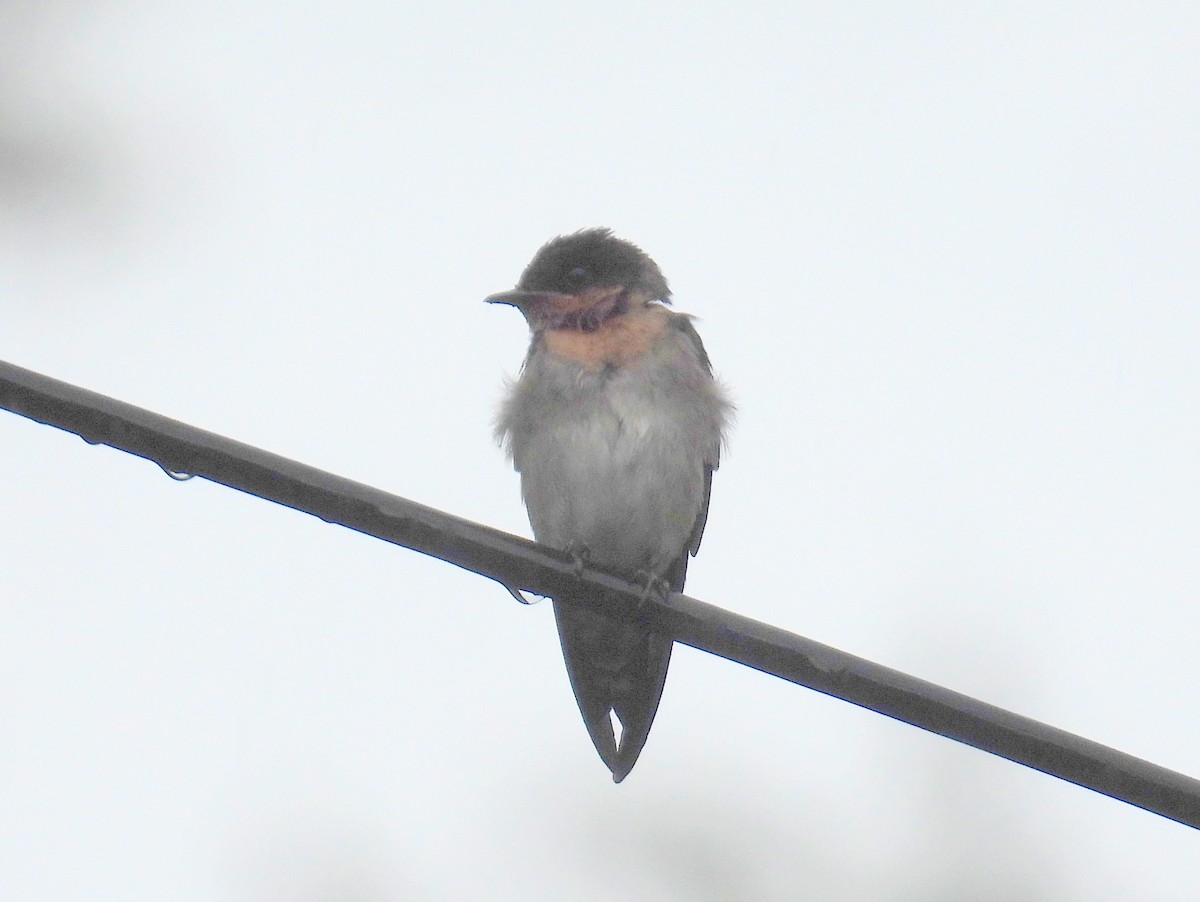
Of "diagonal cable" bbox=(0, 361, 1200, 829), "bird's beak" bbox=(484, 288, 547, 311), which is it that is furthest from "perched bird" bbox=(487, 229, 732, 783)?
"diagonal cable" bbox=(0, 361, 1200, 829)

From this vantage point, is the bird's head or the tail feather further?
the bird's head

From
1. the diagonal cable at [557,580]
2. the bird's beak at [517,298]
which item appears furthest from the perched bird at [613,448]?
the diagonal cable at [557,580]

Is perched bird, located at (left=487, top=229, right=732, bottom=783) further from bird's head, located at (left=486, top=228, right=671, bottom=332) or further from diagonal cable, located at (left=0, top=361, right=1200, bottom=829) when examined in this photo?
diagonal cable, located at (left=0, top=361, right=1200, bottom=829)

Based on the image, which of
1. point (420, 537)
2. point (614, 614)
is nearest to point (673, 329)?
point (614, 614)

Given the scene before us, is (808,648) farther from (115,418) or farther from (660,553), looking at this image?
(660,553)

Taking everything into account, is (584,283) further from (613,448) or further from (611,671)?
(611,671)

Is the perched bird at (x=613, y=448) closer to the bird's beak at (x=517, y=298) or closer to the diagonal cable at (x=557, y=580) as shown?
the bird's beak at (x=517, y=298)

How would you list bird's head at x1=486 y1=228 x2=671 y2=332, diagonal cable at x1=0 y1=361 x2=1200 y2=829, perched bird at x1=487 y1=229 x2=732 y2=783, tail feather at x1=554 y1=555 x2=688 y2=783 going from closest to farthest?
diagonal cable at x1=0 y1=361 x2=1200 y2=829, perched bird at x1=487 y1=229 x2=732 y2=783, tail feather at x1=554 y1=555 x2=688 y2=783, bird's head at x1=486 y1=228 x2=671 y2=332

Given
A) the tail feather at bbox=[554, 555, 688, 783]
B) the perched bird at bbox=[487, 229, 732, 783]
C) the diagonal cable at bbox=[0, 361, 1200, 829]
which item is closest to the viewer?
the diagonal cable at bbox=[0, 361, 1200, 829]
